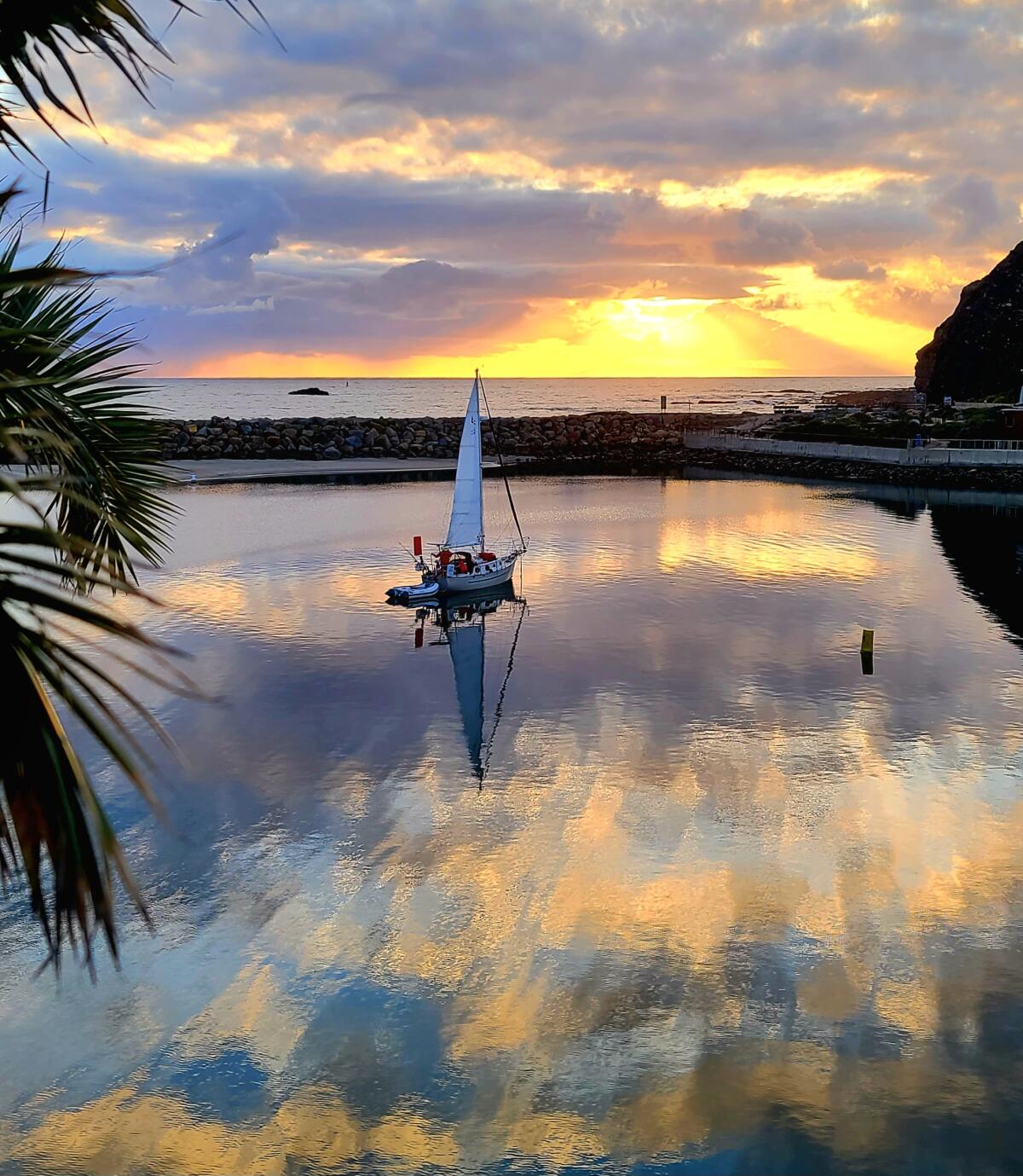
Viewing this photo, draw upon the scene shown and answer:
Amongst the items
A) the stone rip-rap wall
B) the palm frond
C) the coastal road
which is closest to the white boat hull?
the palm frond

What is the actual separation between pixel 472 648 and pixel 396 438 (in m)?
78.6

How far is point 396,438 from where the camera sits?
111m

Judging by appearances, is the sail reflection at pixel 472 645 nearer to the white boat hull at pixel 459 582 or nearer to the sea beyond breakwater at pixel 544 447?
the white boat hull at pixel 459 582

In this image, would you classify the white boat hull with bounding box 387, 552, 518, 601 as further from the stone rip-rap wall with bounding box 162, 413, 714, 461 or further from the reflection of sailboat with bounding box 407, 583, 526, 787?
the stone rip-rap wall with bounding box 162, 413, 714, 461

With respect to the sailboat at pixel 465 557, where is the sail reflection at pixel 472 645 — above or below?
below

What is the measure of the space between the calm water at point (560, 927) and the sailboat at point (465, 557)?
730 cm

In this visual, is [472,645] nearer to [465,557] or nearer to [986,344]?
[465,557]

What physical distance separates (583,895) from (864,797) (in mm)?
7203

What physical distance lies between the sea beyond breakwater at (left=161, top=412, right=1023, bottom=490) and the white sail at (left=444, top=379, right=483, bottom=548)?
3946 centimetres

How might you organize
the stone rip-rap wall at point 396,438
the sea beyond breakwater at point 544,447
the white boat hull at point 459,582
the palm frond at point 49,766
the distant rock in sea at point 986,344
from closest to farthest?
the palm frond at point 49,766
the white boat hull at point 459,582
the sea beyond breakwater at point 544,447
the stone rip-rap wall at point 396,438
the distant rock in sea at point 986,344

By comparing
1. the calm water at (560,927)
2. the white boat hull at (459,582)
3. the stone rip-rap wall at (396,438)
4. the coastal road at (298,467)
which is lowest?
the calm water at (560,927)

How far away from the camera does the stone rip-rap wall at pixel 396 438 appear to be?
103875 millimetres

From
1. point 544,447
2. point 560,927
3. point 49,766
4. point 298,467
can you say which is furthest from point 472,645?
point 544,447

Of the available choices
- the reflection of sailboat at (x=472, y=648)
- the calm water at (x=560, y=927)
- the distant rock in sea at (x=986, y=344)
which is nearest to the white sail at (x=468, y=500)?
the reflection of sailboat at (x=472, y=648)
